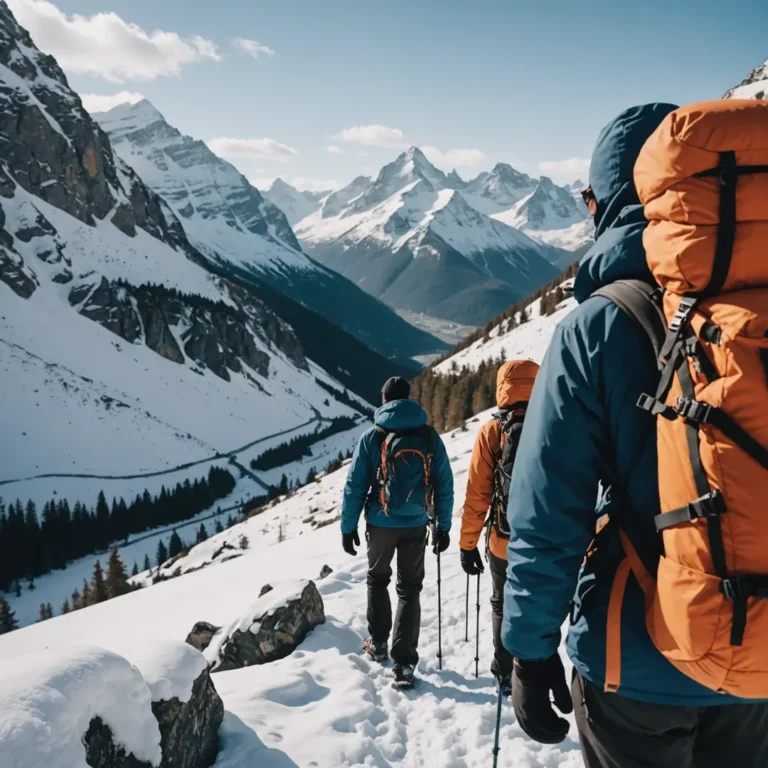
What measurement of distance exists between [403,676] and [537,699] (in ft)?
15.7

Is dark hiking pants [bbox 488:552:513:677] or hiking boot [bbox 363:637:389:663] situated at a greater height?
dark hiking pants [bbox 488:552:513:677]

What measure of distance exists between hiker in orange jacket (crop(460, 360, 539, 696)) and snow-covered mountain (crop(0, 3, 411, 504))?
12089 centimetres

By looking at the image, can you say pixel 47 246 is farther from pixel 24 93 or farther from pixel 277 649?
pixel 277 649

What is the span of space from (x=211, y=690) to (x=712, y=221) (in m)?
6.37

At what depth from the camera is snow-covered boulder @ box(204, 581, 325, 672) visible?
902 cm

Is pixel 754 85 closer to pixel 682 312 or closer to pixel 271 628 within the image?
pixel 271 628

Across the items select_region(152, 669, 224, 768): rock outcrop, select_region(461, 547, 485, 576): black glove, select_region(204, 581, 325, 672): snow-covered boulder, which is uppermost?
select_region(461, 547, 485, 576): black glove

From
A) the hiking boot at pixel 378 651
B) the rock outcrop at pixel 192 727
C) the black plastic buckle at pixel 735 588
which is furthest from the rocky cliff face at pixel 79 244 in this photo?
the black plastic buckle at pixel 735 588

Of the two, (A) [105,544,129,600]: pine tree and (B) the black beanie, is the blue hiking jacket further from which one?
(A) [105,544,129,600]: pine tree

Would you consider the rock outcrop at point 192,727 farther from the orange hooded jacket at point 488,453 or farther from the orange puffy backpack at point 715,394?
the orange puffy backpack at point 715,394

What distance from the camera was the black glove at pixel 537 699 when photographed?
3.07 meters

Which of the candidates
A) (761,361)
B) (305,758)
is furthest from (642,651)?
Answer: (305,758)

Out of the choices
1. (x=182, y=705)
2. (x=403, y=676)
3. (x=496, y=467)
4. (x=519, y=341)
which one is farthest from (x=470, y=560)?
(x=519, y=341)

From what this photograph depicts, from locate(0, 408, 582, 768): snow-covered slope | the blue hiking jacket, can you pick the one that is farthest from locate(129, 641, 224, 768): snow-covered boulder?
the blue hiking jacket
